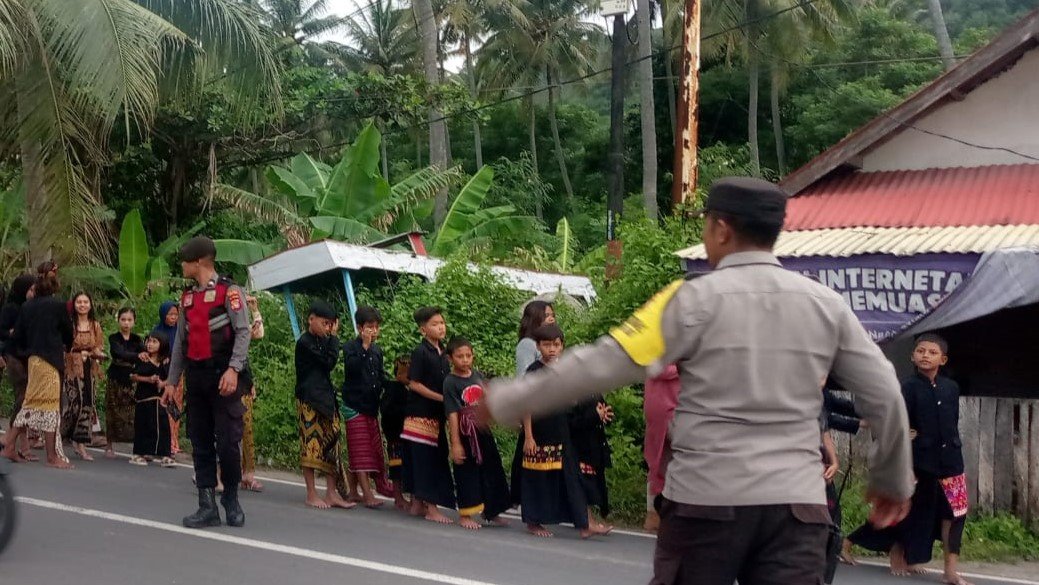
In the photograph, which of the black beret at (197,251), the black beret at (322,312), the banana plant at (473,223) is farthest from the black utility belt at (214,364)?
the banana plant at (473,223)

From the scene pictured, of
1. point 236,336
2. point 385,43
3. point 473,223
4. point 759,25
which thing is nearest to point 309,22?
point 385,43

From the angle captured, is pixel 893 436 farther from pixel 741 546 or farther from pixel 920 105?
pixel 920 105

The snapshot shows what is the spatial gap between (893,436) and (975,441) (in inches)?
267

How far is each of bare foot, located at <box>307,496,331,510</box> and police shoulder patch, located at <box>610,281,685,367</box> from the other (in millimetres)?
6754

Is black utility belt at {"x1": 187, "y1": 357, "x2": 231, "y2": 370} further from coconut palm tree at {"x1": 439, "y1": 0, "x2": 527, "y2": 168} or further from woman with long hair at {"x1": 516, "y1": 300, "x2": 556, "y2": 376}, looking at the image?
coconut palm tree at {"x1": 439, "y1": 0, "x2": 527, "y2": 168}

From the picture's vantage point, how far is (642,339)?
3336 millimetres

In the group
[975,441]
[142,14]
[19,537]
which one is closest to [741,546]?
[19,537]

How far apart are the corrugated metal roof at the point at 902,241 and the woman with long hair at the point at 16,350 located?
19.8ft

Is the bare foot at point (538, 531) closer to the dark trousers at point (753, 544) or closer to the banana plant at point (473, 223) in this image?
the dark trousers at point (753, 544)

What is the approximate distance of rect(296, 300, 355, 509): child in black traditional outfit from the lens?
966 centimetres

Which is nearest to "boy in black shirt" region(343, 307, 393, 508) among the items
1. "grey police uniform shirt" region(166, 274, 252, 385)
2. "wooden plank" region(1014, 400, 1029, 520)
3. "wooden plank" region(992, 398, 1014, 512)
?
"grey police uniform shirt" region(166, 274, 252, 385)

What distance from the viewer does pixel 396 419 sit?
9977mm

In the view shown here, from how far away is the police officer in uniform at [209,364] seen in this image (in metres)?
8.25

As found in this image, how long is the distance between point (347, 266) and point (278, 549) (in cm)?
531
